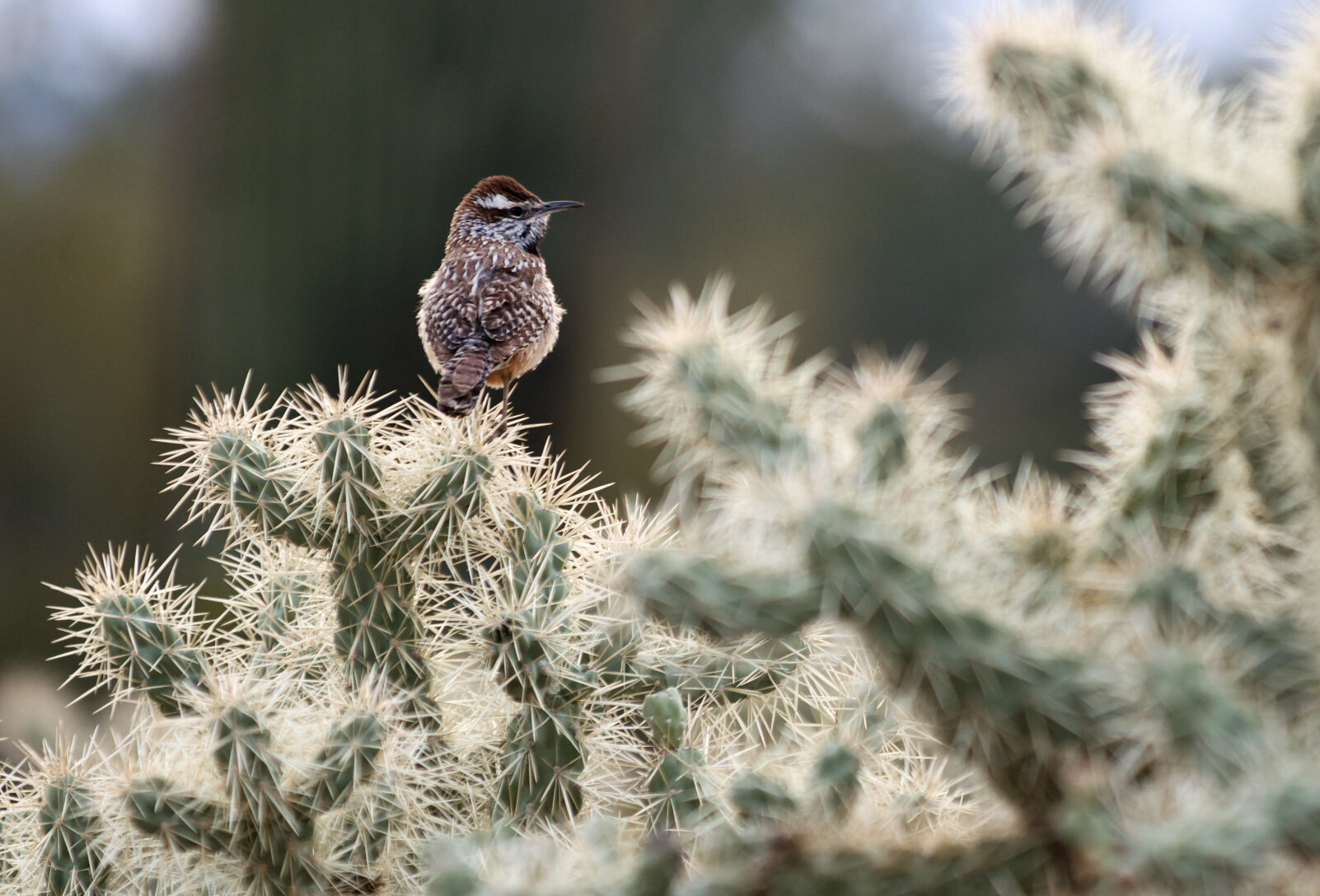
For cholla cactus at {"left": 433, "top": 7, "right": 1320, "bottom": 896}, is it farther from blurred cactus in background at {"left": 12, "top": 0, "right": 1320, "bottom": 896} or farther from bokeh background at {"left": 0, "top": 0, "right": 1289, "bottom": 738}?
bokeh background at {"left": 0, "top": 0, "right": 1289, "bottom": 738}

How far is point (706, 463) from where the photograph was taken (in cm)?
A: 73

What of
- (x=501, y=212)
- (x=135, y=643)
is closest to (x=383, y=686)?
(x=135, y=643)

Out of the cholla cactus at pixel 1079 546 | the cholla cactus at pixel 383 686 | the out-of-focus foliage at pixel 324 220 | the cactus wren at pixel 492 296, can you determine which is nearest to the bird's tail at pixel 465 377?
the cactus wren at pixel 492 296

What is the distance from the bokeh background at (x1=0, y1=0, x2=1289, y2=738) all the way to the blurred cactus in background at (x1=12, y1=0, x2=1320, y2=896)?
3575 millimetres

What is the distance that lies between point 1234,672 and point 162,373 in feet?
17.9

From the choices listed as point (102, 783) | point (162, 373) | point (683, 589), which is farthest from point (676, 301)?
point (162, 373)

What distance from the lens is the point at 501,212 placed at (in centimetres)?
189

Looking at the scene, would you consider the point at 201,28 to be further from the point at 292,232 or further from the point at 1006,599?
the point at 1006,599

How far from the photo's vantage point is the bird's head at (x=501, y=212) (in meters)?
1.88

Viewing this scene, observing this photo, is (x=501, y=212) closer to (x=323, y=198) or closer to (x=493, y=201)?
(x=493, y=201)

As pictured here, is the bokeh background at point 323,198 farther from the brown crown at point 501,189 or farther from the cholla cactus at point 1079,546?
the cholla cactus at point 1079,546

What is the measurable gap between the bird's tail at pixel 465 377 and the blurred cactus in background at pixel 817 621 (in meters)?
0.07

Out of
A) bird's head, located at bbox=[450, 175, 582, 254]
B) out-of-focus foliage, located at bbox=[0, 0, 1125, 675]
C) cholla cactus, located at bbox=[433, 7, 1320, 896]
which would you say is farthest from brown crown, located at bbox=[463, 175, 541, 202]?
out-of-focus foliage, located at bbox=[0, 0, 1125, 675]

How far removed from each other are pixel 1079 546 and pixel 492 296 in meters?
1.11
